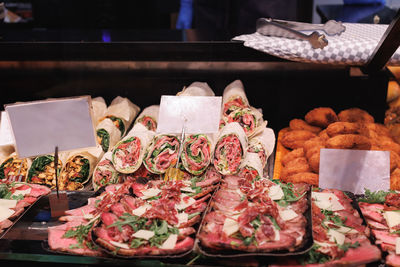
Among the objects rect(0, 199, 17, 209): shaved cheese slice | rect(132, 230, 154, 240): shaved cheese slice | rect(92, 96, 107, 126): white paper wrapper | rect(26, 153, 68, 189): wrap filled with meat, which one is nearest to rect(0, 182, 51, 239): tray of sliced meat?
rect(0, 199, 17, 209): shaved cheese slice

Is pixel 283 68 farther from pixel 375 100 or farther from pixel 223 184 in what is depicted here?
pixel 223 184

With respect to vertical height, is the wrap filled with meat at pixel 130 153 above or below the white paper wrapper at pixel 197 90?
below

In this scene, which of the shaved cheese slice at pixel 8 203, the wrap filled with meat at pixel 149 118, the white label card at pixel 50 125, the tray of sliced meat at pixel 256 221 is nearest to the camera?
the tray of sliced meat at pixel 256 221

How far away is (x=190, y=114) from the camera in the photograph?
2.80 meters

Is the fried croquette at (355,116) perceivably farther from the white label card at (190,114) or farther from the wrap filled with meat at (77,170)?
the wrap filled with meat at (77,170)

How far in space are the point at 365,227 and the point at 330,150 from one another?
0.72 m

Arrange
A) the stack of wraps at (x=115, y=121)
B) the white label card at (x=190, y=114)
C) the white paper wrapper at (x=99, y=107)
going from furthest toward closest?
1. the white paper wrapper at (x=99, y=107)
2. the stack of wraps at (x=115, y=121)
3. the white label card at (x=190, y=114)

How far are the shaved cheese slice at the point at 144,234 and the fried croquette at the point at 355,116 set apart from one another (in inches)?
81.6

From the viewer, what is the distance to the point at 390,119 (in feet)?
11.5

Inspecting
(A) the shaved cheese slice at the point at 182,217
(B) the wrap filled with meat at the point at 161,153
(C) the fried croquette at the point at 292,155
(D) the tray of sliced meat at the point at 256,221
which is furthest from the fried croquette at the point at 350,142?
(A) the shaved cheese slice at the point at 182,217

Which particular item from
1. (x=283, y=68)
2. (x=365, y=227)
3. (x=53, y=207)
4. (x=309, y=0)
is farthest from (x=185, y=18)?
(x=365, y=227)

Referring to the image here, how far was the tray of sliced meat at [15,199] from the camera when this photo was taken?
7.36ft

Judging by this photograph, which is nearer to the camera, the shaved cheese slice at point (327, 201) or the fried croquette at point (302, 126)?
the shaved cheese slice at point (327, 201)

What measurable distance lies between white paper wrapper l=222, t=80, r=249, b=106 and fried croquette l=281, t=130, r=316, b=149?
0.45 meters
